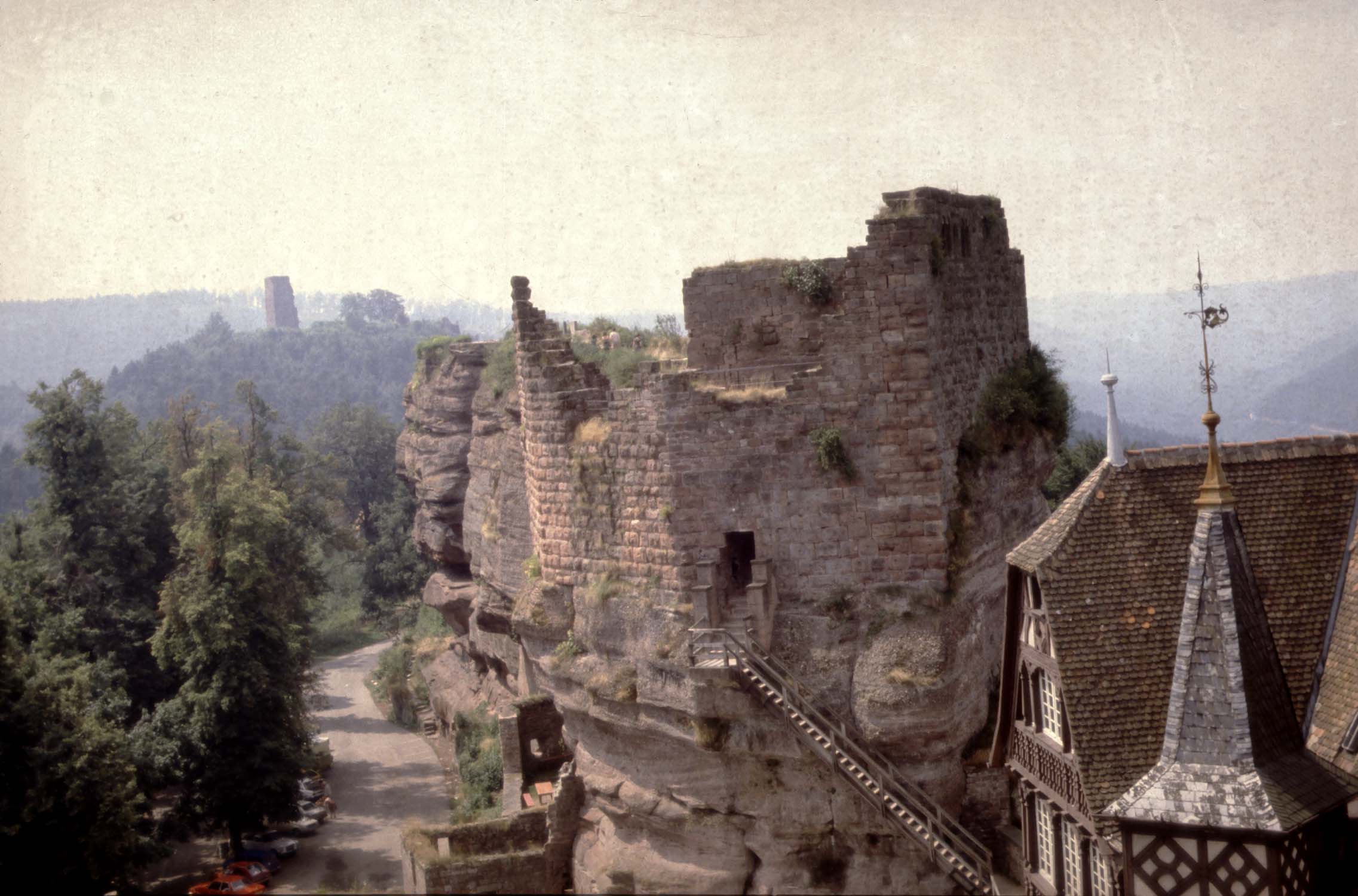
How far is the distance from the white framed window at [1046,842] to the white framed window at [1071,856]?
105 mm

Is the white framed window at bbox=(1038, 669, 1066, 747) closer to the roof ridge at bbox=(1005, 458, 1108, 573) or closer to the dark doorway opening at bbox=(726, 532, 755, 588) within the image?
the roof ridge at bbox=(1005, 458, 1108, 573)

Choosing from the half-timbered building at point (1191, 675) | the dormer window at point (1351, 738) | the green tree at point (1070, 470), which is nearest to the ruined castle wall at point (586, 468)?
the half-timbered building at point (1191, 675)

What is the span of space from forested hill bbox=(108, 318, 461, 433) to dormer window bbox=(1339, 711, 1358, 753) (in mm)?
92562

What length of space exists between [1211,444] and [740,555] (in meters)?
7.49

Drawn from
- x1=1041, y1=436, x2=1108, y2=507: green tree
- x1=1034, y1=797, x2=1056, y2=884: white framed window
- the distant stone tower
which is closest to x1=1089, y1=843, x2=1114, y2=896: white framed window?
x1=1034, y1=797, x2=1056, y2=884: white framed window

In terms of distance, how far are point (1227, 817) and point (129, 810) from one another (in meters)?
18.9

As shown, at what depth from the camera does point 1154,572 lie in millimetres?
13609

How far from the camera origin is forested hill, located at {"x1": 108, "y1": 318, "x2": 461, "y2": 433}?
Result: 10656cm

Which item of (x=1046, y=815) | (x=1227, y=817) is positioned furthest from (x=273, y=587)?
(x=1227, y=817)

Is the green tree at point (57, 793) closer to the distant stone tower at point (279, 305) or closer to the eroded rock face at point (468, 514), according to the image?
the eroded rock face at point (468, 514)

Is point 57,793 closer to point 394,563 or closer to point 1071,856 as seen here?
point 1071,856

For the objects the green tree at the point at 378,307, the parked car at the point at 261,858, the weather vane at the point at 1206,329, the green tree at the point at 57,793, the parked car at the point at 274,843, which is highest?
the green tree at the point at 378,307

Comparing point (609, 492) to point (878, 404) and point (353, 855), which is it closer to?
point (878, 404)

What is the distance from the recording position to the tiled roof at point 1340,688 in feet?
40.1
